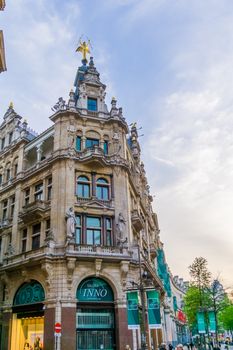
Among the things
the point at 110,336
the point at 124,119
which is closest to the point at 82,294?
the point at 110,336

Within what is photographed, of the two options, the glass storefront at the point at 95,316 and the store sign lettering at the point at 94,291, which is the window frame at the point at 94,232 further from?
the glass storefront at the point at 95,316

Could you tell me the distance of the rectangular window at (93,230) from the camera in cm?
3162

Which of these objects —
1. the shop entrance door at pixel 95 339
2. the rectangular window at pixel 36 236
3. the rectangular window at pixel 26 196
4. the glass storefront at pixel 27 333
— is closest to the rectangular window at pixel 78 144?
the rectangular window at pixel 26 196

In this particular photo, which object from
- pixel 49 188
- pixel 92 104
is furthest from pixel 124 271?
pixel 92 104

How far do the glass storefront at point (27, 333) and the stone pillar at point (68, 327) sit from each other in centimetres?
321

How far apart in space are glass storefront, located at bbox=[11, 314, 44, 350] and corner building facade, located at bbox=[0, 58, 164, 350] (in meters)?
0.08

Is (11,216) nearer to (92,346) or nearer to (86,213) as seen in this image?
(86,213)

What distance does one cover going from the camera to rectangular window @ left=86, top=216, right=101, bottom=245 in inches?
1245

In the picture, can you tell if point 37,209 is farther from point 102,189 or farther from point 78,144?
point 78,144

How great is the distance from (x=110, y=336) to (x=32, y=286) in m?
7.97

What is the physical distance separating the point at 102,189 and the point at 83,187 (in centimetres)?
188

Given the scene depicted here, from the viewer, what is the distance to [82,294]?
29344 mm

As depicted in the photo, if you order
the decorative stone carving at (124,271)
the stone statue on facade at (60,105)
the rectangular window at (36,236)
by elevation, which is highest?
the stone statue on facade at (60,105)

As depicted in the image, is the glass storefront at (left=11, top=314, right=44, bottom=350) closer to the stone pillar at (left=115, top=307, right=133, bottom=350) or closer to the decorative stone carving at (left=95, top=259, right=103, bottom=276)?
the decorative stone carving at (left=95, top=259, right=103, bottom=276)
